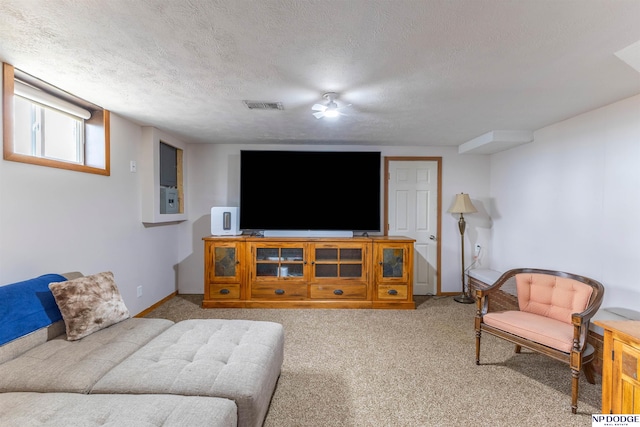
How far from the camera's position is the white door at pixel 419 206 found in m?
4.39

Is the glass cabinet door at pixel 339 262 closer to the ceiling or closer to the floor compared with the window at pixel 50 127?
closer to the floor

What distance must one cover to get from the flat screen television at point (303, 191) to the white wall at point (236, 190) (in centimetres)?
30

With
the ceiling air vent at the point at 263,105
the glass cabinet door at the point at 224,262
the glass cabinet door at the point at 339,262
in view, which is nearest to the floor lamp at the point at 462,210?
the glass cabinet door at the point at 339,262

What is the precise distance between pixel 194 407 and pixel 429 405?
5.03 feet

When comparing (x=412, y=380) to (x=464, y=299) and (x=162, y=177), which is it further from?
(x=162, y=177)

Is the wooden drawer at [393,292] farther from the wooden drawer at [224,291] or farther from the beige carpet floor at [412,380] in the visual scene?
the wooden drawer at [224,291]

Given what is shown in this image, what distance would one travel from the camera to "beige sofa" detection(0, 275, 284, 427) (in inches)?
46.4

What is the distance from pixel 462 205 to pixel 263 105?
307cm

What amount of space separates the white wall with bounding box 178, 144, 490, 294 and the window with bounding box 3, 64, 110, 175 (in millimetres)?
1513

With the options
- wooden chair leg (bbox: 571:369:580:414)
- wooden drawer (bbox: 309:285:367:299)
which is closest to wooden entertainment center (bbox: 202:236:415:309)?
wooden drawer (bbox: 309:285:367:299)

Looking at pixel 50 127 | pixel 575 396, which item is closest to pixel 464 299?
pixel 575 396

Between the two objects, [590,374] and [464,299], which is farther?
[464,299]

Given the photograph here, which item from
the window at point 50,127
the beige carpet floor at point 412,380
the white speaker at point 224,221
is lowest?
the beige carpet floor at point 412,380

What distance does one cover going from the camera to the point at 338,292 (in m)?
3.80
